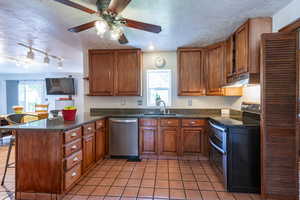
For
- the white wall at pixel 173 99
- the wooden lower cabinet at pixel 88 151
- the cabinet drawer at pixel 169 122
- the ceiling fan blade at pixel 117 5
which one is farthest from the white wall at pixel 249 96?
the wooden lower cabinet at pixel 88 151

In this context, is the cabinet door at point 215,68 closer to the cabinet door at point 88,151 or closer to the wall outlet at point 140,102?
the wall outlet at point 140,102

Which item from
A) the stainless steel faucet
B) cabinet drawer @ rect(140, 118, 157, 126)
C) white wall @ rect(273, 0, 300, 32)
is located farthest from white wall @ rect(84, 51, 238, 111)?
white wall @ rect(273, 0, 300, 32)

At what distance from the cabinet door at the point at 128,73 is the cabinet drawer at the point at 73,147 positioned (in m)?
1.51

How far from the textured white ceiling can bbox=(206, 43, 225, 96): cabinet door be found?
224 millimetres

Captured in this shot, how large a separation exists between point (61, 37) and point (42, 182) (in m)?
2.26

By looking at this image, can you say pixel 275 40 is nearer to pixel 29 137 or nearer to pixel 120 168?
pixel 120 168

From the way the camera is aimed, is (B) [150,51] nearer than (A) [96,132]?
No

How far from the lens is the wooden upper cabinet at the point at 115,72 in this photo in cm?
354

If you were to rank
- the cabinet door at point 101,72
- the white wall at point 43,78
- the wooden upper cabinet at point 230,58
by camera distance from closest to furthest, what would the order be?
the wooden upper cabinet at point 230,58, the cabinet door at point 101,72, the white wall at point 43,78

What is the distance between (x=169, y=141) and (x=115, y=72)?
1.80 m

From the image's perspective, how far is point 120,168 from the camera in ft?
9.52

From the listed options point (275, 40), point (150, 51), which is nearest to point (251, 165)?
point (275, 40)

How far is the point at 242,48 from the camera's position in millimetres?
2398

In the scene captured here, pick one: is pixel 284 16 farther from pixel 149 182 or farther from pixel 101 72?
pixel 101 72
